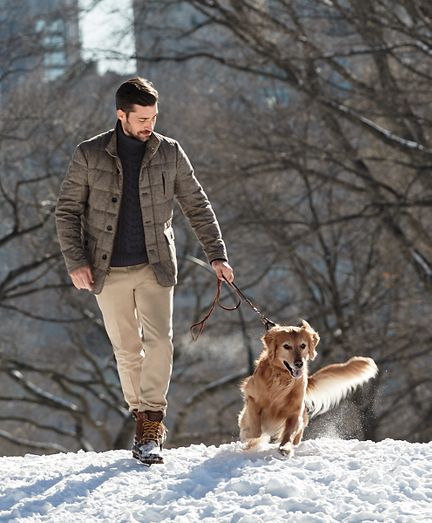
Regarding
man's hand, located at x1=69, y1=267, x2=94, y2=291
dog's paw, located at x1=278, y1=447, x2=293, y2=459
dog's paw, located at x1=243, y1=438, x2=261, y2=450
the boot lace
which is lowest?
dog's paw, located at x1=243, y1=438, x2=261, y2=450

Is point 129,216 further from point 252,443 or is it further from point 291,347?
point 252,443

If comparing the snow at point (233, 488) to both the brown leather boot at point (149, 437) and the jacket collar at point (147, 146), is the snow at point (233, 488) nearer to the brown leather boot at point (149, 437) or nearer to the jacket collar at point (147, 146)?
the brown leather boot at point (149, 437)

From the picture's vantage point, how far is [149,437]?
396 cm

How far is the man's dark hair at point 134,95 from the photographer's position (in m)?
3.74

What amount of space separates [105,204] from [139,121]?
53cm

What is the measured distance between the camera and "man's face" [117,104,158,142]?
380 centimetres

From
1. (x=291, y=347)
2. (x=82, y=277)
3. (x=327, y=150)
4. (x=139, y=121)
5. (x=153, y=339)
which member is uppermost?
(x=327, y=150)

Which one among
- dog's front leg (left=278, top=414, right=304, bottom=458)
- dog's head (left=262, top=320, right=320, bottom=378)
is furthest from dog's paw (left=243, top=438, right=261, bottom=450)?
dog's head (left=262, top=320, right=320, bottom=378)

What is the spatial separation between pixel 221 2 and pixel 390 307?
26.4 ft

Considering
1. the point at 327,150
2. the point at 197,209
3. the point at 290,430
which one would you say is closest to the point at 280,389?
the point at 290,430

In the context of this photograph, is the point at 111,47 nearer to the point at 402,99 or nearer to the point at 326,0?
the point at 326,0

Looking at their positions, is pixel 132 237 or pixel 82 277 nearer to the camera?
pixel 82 277

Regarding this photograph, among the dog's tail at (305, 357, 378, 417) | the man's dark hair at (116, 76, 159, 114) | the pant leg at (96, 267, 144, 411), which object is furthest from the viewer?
the dog's tail at (305, 357, 378, 417)

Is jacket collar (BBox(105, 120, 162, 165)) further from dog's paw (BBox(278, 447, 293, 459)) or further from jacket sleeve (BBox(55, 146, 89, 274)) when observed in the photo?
dog's paw (BBox(278, 447, 293, 459))
